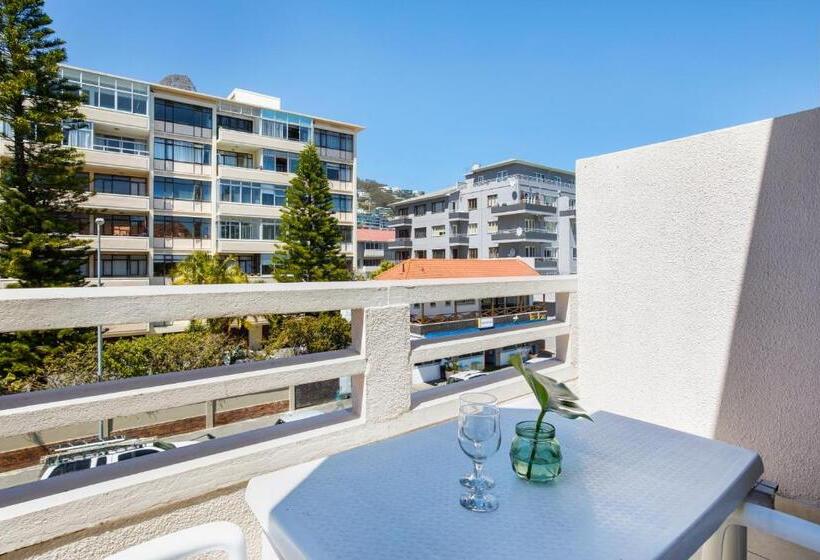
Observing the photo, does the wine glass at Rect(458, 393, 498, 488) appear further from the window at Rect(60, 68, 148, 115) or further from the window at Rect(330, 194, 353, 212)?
the window at Rect(330, 194, 353, 212)

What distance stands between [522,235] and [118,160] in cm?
2077

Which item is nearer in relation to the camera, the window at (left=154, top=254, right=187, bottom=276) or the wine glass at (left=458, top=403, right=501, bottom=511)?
the wine glass at (left=458, top=403, right=501, bottom=511)

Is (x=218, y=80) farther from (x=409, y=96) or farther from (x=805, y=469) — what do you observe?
(x=805, y=469)

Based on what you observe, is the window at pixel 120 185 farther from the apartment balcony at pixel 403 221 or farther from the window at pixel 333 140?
the apartment balcony at pixel 403 221

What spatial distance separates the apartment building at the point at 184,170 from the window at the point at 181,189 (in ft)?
0.13

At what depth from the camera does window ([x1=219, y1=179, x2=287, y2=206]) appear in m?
19.6

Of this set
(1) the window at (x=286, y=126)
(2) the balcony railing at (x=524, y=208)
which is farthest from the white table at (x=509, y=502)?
(2) the balcony railing at (x=524, y=208)

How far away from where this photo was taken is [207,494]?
108 cm

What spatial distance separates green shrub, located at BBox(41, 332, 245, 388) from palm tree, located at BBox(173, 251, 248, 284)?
302cm

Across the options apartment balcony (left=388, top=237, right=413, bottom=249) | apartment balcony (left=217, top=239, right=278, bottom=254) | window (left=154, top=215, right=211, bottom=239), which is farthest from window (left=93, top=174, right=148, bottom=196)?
apartment balcony (left=388, top=237, right=413, bottom=249)

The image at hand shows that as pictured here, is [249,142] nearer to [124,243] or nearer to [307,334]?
[124,243]

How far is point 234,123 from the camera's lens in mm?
20484

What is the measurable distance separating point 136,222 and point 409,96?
12.5 m

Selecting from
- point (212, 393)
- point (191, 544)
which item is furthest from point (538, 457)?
point (212, 393)
